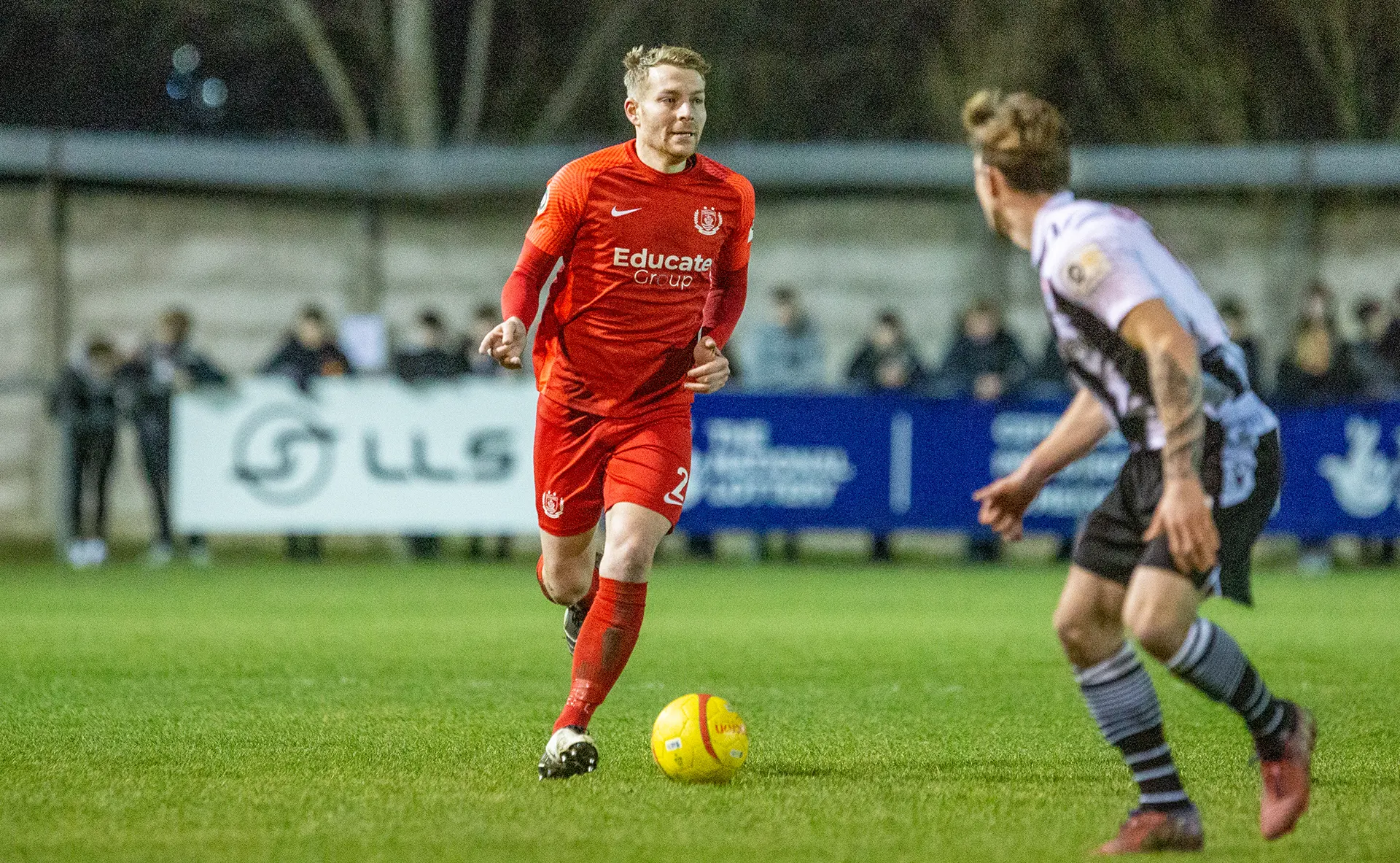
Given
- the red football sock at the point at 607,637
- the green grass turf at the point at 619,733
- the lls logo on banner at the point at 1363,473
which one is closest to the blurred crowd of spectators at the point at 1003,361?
the lls logo on banner at the point at 1363,473

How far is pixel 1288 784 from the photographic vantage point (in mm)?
4941

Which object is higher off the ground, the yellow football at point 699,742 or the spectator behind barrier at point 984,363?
the spectator behind barrier at point 984,363

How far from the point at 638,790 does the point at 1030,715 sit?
2.36m

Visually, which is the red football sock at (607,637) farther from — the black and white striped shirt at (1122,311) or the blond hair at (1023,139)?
the blond hair at (1023,139)

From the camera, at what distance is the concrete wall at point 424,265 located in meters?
20.9

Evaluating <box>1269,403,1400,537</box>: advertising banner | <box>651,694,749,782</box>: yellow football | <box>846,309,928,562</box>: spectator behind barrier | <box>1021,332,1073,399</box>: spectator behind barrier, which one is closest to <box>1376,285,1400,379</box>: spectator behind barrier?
Result: <box>1269,403,1400,537</box>: advertising banner

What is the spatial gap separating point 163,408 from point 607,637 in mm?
10966

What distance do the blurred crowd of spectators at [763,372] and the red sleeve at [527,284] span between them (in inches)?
375

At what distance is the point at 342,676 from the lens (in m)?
Result: 8.85

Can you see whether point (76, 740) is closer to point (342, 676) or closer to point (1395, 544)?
point (342, 676)

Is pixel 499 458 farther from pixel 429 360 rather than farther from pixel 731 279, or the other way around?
pixel 731 279

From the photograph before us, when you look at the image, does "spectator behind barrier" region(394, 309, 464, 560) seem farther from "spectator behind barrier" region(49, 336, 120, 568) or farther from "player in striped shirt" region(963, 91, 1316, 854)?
"player in striped shirt" region(963, 91, 1316, 854)

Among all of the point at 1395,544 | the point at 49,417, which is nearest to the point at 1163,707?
the point at 1395,544

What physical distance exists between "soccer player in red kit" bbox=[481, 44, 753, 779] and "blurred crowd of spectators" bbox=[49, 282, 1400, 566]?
9.25 m
